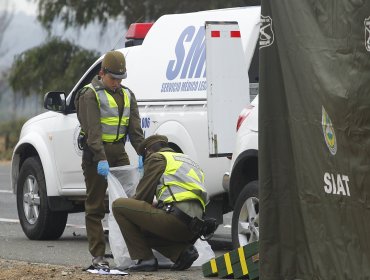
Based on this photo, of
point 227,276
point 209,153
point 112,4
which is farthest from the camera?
point 112,4

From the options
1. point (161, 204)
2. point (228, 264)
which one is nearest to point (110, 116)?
point (161, 204)

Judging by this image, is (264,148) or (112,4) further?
(112,4)

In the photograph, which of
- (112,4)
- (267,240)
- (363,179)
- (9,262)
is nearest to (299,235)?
(267,240)

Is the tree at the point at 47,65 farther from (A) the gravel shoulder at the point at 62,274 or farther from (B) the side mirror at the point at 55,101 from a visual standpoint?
(A) the gravel shoulder at the point at 62,274

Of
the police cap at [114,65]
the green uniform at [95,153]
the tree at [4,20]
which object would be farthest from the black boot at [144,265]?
the tree at [4,20]

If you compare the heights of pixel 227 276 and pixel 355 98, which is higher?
pixel 355 98

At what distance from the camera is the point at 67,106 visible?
1314cm

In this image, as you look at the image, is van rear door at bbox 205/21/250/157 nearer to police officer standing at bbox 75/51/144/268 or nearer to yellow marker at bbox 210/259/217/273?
police officer standing at bbox 75/51/144/268

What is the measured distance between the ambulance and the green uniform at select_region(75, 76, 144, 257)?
3.80ft

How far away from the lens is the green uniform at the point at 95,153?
10258 mm

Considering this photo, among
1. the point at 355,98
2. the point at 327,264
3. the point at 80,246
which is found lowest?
the point at 80,246

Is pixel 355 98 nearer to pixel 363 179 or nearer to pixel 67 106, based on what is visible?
pixel 363 179

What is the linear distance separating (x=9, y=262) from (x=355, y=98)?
16.1 ft

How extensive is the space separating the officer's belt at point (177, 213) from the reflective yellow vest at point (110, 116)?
0.92m
